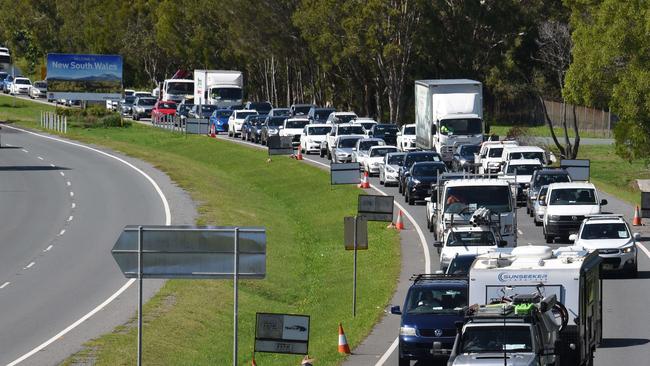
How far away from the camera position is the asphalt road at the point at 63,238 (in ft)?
100

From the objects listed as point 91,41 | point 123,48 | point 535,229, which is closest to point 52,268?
point 535,229

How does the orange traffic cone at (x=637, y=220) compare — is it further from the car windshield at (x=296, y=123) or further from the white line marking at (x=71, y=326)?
the car windshield at (x=296, y=123)

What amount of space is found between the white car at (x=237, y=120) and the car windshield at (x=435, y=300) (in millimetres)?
60302

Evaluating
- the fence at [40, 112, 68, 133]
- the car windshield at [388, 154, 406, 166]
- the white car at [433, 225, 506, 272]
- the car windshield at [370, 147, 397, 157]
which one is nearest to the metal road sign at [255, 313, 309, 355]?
the white car at [433, 225, 506, 272]

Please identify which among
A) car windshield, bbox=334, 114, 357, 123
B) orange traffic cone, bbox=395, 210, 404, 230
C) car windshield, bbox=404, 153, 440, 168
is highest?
car windshield, bbox=334, 114, 357, 123

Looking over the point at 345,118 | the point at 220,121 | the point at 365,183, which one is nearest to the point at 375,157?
the point at 365,183

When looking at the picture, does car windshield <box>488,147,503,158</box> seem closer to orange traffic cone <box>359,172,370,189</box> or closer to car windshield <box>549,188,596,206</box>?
orange traffic cone <box>359,172,370,189</box>

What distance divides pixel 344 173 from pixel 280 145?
20.9 meters

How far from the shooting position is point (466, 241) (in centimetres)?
3588

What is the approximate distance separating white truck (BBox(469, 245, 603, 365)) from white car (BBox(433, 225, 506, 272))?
38.0ft

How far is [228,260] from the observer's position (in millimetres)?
21750

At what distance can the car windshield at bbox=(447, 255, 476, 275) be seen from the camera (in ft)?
99.8

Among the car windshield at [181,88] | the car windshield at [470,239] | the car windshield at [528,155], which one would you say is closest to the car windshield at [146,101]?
the car windshield at [181,88]

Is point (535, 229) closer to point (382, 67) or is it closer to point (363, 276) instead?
point (363, 276)
